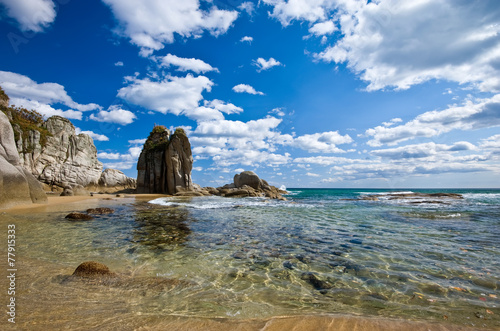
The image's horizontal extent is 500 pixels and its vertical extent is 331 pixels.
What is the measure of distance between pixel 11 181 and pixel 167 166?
27.9 meters

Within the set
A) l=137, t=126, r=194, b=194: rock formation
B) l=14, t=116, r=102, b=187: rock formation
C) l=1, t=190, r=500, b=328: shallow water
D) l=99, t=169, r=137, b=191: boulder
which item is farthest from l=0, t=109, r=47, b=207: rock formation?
l=99, t=169, r=137, b=191: boulder

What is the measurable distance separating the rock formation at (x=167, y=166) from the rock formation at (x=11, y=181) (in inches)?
914

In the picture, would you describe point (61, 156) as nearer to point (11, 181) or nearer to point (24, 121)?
point (24, 121)

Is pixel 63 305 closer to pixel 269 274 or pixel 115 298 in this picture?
pixel 115 298

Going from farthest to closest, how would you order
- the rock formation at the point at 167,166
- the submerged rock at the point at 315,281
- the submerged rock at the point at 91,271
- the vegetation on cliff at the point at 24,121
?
the rock formation at the point at 167,166 < the vegetation on cliff at the point at 24,121 < the submerged rock at the point at 91,271 < the submerged rock at the point at 315,281

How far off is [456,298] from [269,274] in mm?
3162

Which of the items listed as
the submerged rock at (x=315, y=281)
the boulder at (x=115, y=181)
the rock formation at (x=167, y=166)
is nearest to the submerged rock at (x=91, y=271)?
the submerged rock at (x=315, y=281)

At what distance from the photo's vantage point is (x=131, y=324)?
2844mm

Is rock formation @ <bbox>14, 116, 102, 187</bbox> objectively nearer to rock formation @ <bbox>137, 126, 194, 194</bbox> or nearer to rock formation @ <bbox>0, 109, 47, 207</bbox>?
rock formation @ <bbox>137, 126, 194, 194</bbox>

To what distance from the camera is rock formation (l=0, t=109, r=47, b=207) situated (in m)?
14.1

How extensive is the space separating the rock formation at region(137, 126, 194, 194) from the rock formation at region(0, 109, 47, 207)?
23207 millimetres

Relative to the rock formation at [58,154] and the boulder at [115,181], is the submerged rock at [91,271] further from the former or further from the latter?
the boulder at [115,181]

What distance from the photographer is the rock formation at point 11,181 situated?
1407 centimetres

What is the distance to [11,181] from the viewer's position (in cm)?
1466
